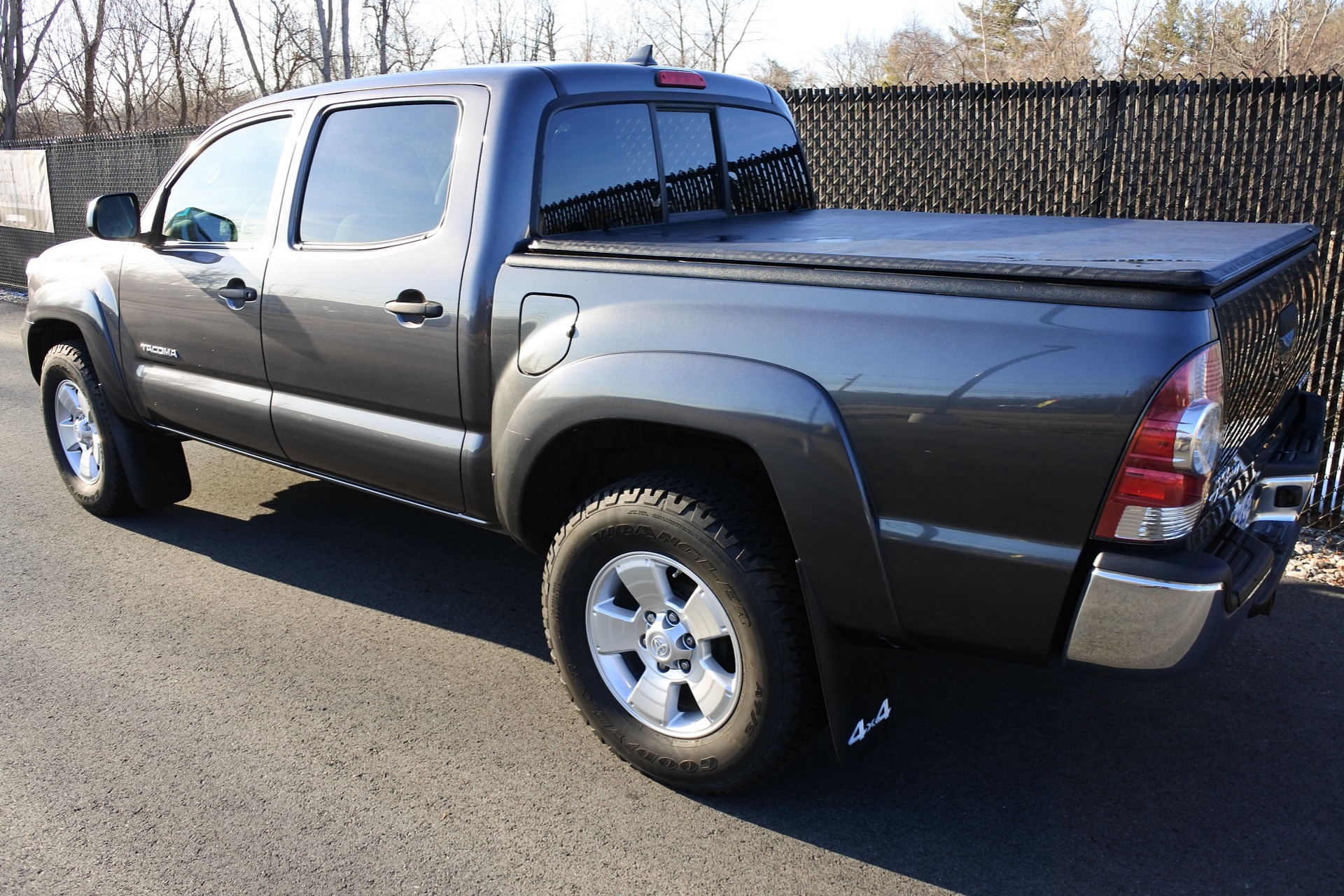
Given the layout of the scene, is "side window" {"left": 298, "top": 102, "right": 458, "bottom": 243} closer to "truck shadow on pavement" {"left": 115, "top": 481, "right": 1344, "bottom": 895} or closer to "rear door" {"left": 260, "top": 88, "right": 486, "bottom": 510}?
"rear door" {"left": 260, "top": 88, "right": 486, "bottom": 510}

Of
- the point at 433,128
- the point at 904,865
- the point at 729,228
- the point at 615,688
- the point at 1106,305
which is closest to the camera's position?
the point at 1106,305

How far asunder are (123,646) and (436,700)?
4.29ft

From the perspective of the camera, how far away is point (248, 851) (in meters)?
2.68

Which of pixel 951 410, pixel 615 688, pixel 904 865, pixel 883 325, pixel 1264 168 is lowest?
pixel 904 865

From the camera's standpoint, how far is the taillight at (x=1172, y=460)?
2061 mm

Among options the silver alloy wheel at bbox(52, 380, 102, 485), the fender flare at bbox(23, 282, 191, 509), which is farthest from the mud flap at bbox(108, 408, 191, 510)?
the silver alloy wheel at bbox(52, 380, 102, 485)

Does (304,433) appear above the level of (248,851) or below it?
above

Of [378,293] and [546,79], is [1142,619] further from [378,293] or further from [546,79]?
[378,293]

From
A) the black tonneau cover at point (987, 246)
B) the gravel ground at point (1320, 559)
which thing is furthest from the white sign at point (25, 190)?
the gravel ground at point (1320, 559)

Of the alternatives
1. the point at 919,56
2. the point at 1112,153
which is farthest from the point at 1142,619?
the point at 919,56

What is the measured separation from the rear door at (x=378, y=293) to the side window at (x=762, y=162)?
4.10ft

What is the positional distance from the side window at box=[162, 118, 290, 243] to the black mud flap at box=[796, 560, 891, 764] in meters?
2.65

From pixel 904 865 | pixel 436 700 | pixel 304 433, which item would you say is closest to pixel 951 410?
pixel 904 865

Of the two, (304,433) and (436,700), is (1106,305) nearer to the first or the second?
(436,700)
